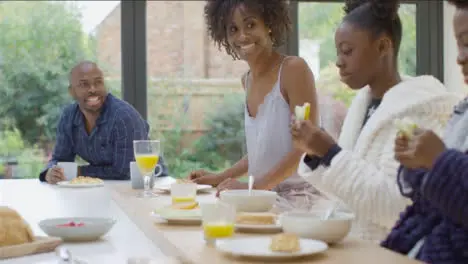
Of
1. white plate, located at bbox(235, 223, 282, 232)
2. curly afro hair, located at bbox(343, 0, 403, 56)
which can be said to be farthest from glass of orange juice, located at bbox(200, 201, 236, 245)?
curly afro hair, located at bbox(343, 0, 403, 56)

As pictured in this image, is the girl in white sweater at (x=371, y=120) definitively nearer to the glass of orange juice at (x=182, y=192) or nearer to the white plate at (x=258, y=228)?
the white plate at (x=258, y=228)

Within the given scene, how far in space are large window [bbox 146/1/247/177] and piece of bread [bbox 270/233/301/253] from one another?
13.7 feet

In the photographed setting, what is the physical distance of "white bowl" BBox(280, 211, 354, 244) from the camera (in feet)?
5.06

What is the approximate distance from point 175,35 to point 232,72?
1.61ft

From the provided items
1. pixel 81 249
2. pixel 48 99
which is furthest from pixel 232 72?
A: pixel 81 249

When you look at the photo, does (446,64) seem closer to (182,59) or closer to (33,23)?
(182,59)

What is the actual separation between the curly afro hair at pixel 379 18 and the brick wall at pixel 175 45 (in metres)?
3.44

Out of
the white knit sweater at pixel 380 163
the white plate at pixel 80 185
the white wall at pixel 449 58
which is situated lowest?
the white plate at pixel 80 185

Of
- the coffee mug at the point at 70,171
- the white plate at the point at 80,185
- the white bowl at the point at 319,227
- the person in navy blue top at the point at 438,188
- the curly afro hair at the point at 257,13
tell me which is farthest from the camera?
the coffee mug at the point at 70,171

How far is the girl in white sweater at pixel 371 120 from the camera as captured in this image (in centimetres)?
185

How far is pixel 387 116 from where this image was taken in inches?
77.8

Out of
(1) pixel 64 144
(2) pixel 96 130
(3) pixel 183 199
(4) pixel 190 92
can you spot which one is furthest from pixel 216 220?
(4) pixel 190 92

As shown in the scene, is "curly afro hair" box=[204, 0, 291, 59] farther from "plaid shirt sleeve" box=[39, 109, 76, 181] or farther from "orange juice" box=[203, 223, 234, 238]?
"orange juice" box=[203, 223, 234, 238]

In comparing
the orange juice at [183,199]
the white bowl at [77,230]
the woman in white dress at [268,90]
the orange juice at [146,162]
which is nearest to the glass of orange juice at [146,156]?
the orange juice at [146,162]
